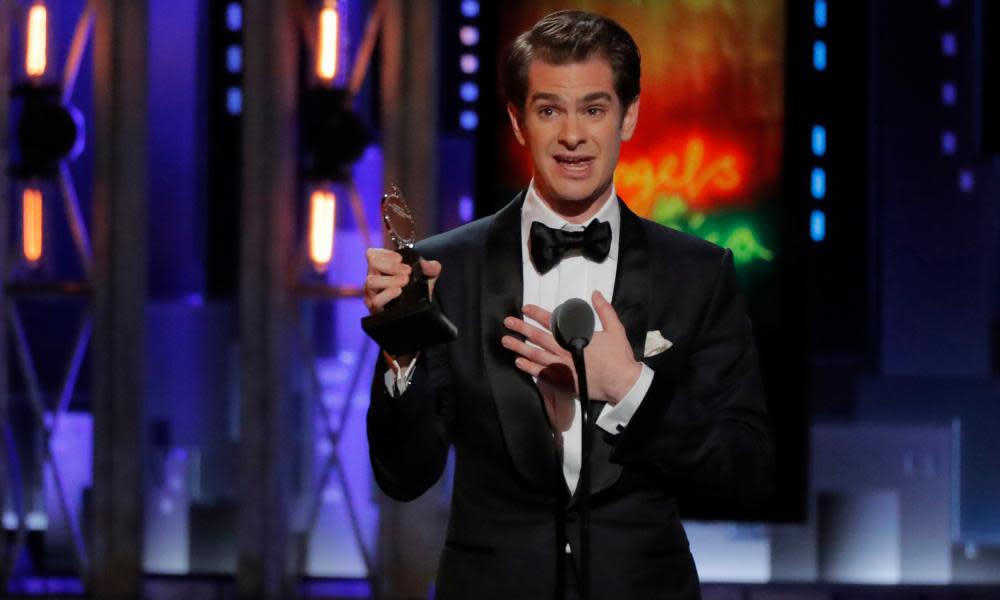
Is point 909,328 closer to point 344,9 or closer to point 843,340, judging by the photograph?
point 843,340

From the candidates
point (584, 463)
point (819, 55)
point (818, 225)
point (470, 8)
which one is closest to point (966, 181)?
point (818, 225)

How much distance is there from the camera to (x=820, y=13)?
5.82 metres

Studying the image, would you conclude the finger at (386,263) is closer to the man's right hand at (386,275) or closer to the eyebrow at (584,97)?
the man's right hand at (386,275)

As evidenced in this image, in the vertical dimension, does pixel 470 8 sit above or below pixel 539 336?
above

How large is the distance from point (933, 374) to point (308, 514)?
3024 mm

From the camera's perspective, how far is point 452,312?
1.80 metres

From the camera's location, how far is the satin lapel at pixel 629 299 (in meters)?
1.69

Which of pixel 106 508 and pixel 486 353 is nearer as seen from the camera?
pixel 486 353

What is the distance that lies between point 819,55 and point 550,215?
4.21 m

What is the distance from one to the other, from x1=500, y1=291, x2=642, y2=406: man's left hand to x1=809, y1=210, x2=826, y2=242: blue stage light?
4.39 meters

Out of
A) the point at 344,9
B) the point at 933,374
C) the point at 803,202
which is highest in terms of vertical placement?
the point at 344,9

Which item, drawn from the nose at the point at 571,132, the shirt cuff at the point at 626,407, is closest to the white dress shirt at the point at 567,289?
the shirt cuff at the point at 626,407

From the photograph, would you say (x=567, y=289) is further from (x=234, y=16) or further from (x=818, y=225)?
(x=234, y=16)

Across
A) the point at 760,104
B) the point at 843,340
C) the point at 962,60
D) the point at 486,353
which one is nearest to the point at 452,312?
the point at 486,353
